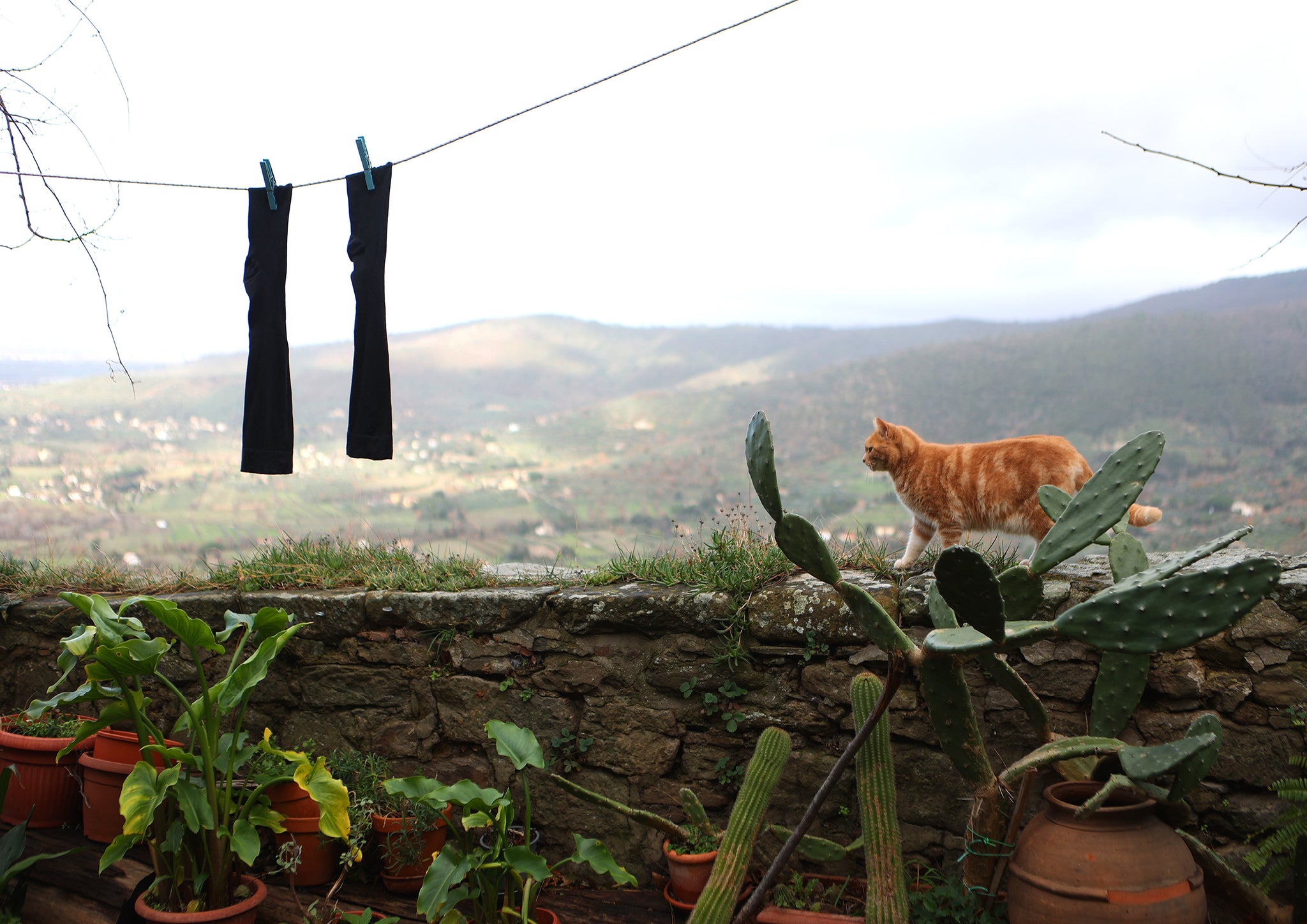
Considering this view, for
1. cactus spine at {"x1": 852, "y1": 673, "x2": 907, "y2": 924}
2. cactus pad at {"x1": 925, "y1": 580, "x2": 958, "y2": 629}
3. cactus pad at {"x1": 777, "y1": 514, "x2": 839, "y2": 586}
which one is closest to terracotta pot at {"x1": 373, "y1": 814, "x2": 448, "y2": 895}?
cactus spine at {"x1": 852, "y1": 673, "x2": 907, "y2": 924}

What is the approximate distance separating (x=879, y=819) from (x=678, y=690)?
867mm

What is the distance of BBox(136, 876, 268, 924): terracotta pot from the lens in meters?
2.28

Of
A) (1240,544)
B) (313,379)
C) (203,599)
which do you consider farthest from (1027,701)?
(313,379)

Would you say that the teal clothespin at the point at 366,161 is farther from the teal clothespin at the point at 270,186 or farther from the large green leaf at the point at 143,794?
the large green leaf at the point at 143,794

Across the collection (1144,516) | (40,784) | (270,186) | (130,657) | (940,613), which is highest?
(270,186)

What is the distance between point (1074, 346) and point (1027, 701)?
1382 centimetres

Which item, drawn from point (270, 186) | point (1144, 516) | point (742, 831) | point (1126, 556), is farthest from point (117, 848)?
point (1144, 516)

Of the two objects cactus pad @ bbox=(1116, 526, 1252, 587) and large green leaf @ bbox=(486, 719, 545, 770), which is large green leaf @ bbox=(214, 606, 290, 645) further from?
cactus pad @ bbox=(1116, 526, 1252, 587)

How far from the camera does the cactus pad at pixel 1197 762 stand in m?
1.63

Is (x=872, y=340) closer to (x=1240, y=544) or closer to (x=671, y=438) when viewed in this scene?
(x=671, y=438)

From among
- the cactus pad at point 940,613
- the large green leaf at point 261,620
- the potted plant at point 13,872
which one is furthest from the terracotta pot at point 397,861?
the cactus pad at point 940,613

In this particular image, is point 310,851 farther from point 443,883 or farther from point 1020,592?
point 1020,592

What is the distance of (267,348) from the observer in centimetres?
313

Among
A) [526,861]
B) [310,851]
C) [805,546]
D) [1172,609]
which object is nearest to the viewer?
[1172,609]
